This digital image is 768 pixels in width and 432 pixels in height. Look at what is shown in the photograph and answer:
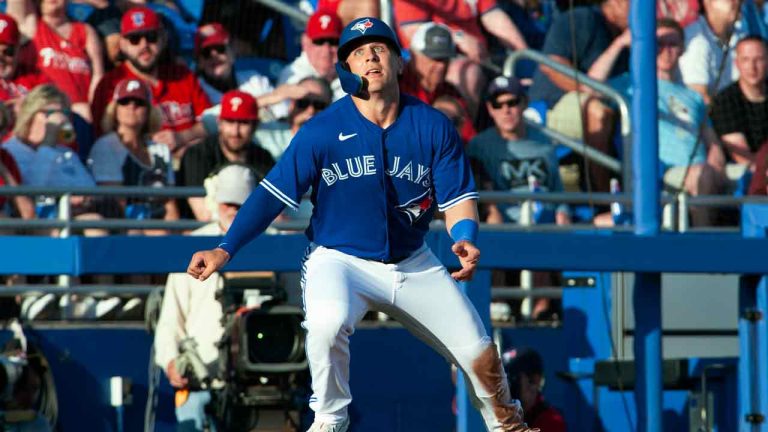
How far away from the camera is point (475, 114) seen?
8.88 metres

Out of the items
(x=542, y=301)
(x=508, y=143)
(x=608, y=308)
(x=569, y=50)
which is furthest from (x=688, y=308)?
(x=569, y=50)

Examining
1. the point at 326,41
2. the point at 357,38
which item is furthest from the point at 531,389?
the point at 326,41

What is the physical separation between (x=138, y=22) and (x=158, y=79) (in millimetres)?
352

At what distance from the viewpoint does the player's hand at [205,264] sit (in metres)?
4.86

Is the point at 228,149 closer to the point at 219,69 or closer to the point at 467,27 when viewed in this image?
the point at 219,69

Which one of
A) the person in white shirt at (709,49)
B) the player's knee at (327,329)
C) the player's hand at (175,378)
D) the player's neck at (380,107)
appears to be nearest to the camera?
the player's knee at (327,329)

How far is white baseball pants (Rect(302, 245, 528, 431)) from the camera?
4992 mm

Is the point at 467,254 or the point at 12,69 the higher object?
the point at 12,69

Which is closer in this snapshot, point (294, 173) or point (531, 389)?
point (294, 173)

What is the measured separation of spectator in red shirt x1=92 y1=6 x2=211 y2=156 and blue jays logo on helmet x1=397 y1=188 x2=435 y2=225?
3315mm

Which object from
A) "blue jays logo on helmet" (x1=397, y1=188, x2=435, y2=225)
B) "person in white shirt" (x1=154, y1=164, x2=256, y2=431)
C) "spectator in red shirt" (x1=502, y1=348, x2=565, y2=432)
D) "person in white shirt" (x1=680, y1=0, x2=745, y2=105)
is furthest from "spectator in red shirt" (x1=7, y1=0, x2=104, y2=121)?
"person in white shirt" (x1=680, y1=0, x2=745, y2=105)

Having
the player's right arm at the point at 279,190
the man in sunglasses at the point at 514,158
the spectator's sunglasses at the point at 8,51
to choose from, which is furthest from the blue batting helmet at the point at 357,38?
the spectator's sunglasses at the point at 8,51

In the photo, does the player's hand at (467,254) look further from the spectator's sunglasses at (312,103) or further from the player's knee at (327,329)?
the spectator's sunglasses at (312,103)

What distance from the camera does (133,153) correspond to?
321 inches
